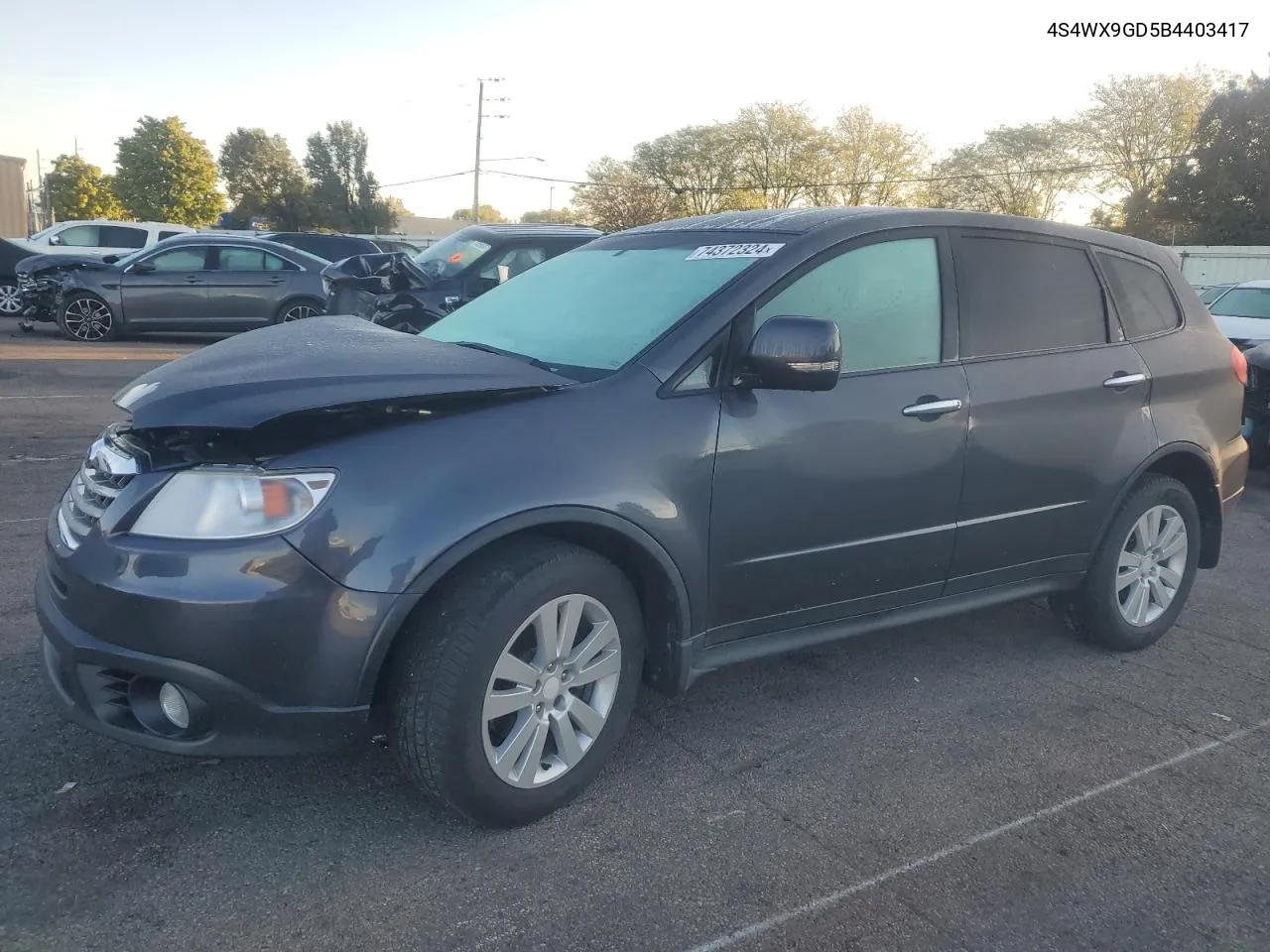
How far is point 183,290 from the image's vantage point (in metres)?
14.7

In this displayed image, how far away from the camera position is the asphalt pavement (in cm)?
252

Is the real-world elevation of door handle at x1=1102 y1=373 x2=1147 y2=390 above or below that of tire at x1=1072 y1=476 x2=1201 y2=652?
above

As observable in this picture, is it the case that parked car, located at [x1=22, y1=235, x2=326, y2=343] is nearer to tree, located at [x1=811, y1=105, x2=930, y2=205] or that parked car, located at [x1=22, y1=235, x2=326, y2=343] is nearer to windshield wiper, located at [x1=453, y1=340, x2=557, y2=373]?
windshield wiper, located at [x1=453, y1=340, x2=557, y2=373]

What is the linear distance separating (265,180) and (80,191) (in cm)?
1267

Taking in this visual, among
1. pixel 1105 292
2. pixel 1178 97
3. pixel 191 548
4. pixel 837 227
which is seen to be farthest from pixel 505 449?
pixel 1178 97

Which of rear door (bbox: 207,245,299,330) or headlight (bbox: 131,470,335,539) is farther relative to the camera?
rear door (bbox: 207,245,299,330)

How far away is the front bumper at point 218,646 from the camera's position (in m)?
2.52

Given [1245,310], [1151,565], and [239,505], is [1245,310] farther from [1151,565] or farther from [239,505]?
[239,505]

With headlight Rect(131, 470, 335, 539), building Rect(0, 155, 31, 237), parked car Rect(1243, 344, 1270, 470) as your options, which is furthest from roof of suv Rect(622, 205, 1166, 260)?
building Rect(0, 155, 31, 237)

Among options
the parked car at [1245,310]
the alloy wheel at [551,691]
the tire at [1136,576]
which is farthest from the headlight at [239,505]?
the parked car at [1245,310]

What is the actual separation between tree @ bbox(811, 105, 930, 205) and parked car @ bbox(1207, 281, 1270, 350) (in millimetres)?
49099

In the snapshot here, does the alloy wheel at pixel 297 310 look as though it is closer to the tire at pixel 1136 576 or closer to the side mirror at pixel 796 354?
the tire at pixel 1136 576

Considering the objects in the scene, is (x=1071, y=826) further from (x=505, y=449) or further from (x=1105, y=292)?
(x=1105, y=292)

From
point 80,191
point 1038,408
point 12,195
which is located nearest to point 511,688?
point 1038,408
